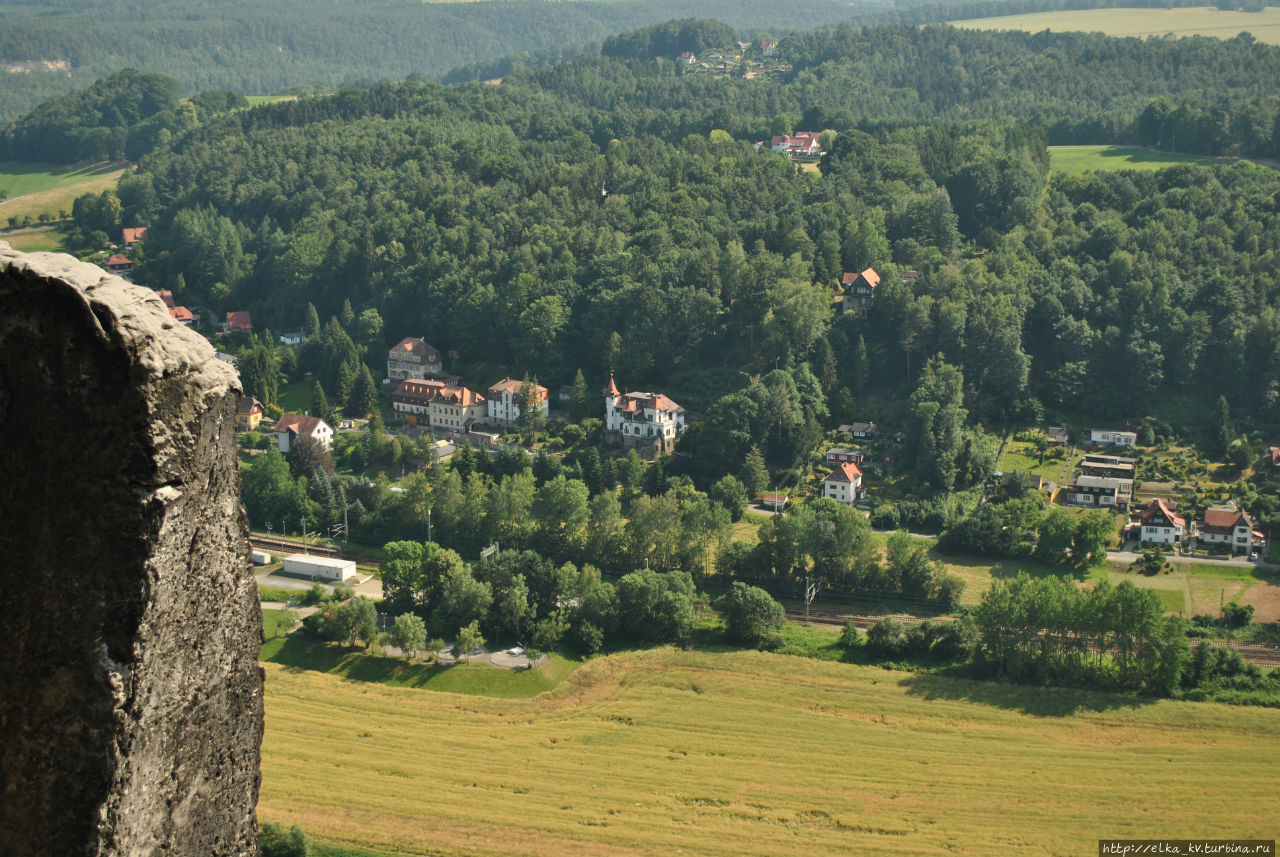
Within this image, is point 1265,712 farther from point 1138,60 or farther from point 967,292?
point 1138,60

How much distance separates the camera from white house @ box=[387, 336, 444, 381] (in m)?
52.8

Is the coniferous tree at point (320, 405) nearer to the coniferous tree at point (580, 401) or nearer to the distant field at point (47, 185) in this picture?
the coniferous tree at point (580, 401)

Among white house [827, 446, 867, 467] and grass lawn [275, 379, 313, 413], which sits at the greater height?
white house [827, 446, 867, 467]

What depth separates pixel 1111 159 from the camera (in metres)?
67.9

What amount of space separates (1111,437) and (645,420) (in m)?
15.3

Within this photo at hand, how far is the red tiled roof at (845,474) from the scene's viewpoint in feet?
134

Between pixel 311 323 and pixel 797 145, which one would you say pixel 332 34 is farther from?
pixel 311 323

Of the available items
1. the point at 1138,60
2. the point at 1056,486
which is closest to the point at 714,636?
the point at 1056,486

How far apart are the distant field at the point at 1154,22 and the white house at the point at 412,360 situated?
68.8m

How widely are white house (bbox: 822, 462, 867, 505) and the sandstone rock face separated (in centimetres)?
3629

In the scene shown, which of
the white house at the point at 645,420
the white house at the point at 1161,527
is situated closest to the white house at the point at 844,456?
the white house at the point at 645,420

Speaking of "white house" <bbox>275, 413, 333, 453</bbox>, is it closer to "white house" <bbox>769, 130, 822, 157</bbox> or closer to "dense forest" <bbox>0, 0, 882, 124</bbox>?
"white house" <bbox>769, 130, 822, 157</bbox>

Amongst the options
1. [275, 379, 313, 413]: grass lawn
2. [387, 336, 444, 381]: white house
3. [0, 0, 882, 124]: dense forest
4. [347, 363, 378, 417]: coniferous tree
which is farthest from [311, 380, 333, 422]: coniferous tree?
[0, 0, 882, 124]: dense forest

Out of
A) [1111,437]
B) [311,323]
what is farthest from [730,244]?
[311,323]
